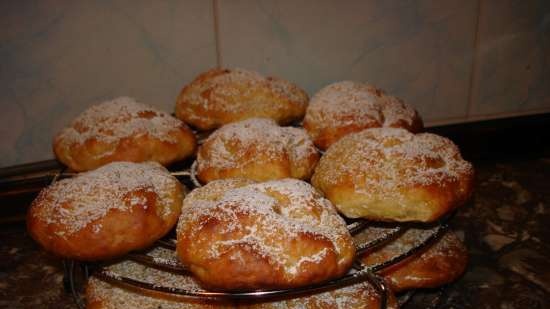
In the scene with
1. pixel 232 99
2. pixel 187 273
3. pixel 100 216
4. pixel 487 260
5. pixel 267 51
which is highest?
pixel 267 51

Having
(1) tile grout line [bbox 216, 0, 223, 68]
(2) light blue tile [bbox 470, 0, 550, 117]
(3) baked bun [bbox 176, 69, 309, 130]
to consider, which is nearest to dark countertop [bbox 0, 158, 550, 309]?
(2) light blue tile [bbox 470, 0, 550, 117]

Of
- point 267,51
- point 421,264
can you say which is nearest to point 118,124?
point 267,51

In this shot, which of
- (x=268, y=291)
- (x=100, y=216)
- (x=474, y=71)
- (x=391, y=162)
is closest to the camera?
(x=268, y=291)

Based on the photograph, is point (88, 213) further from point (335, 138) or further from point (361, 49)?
point (361, 49)

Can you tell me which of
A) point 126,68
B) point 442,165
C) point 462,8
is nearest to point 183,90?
point 126,68

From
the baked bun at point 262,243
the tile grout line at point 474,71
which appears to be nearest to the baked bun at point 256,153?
the baked bun at point 262,243

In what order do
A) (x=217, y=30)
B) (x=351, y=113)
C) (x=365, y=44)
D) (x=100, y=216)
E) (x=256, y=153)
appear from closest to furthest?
(x=100, y=216), (x=256, y=153), (x=351, y=113), (x=217, y=30), (x=365, y=44)

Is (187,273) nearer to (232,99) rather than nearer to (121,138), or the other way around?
(121,138)

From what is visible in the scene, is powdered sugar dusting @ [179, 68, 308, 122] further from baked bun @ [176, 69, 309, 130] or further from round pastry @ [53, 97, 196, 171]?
round pastry @ [53, 97, 196, 171]
